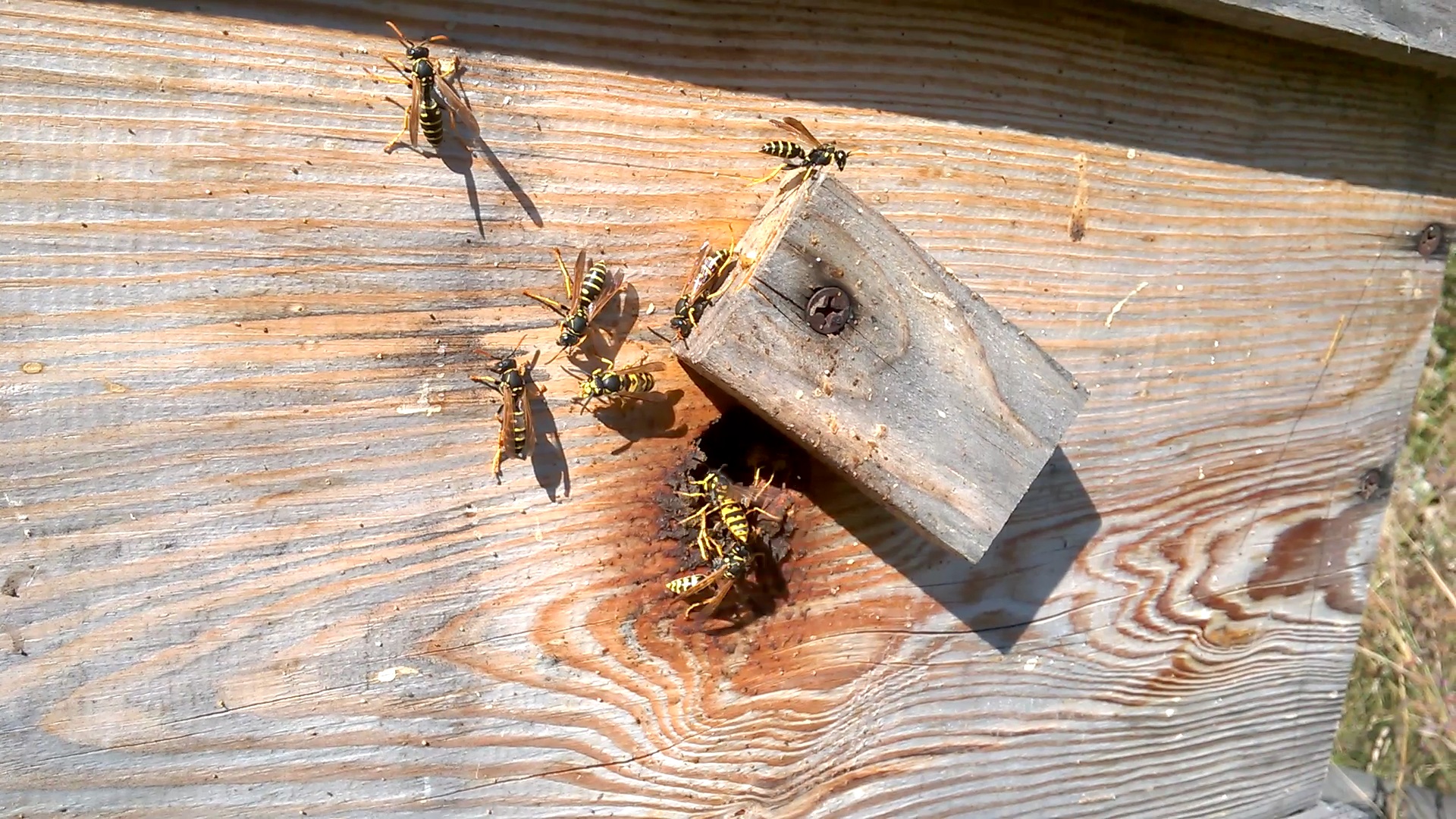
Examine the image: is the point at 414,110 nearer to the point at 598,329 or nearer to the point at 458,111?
the point at 458,111

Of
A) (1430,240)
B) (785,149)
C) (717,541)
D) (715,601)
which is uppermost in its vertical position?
(1430,240)

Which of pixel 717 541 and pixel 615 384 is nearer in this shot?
pixel 615 384

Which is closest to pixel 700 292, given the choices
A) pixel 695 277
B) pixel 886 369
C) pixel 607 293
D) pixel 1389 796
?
pixel 695 277

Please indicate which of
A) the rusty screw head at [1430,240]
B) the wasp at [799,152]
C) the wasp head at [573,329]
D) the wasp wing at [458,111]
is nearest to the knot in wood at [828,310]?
the wasp at [799,152]

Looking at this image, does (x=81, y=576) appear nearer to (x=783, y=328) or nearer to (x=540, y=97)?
(x=540, y=97)

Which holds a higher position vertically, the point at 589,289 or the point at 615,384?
the point at 589,289

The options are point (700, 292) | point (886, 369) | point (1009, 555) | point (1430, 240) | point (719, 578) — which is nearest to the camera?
point (886, 369)

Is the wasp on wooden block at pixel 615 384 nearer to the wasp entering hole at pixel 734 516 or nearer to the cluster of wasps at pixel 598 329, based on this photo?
the cluster of wasps at pixel 598 329

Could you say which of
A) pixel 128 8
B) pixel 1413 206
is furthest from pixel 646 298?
pixel 1413 206
